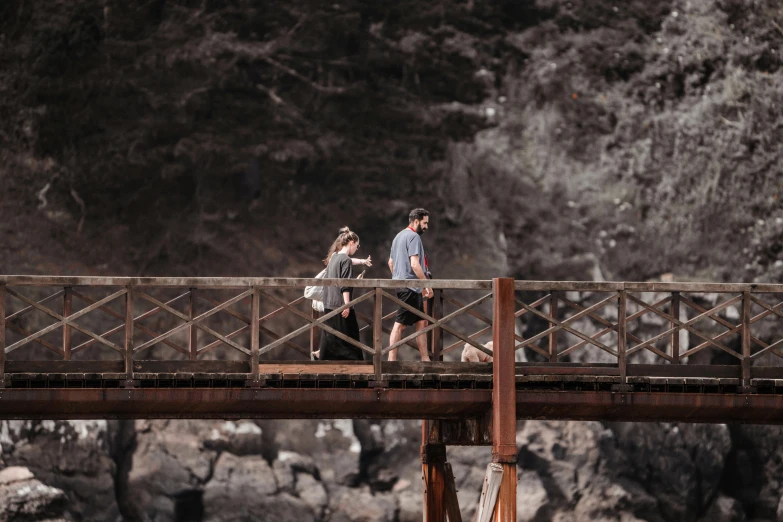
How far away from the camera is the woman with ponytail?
43.3 feet

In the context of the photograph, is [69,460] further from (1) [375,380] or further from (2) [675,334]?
(2) [675,334]

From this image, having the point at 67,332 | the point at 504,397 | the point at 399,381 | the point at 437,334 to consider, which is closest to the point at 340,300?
the point at 437,334

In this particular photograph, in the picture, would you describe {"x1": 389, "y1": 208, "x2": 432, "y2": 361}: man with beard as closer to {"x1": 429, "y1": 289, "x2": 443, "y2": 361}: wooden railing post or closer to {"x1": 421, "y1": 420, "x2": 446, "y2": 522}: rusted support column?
{"x1": 429, "y1": 289, "x2": 443, "y2": 361}: wooden railing post

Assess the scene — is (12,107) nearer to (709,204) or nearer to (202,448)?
(202,448)

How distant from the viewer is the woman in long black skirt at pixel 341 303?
43.3ft

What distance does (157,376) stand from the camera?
12.1 meters

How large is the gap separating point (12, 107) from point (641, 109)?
32.7ft

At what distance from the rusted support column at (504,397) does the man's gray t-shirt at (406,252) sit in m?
0.98

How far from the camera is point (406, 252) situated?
519 inches

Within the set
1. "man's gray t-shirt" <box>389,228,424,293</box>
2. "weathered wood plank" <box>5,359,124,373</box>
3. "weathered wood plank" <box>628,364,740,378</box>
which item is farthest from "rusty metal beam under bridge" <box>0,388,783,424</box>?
"man's gray t-shirt" <box>389,228,424,293</box>

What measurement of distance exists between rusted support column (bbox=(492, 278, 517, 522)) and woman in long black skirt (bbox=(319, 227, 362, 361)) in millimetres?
1504

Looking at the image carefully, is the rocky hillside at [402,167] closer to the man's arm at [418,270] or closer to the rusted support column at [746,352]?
the man's arm at [418,270]

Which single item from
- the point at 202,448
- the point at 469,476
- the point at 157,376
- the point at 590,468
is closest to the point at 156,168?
the point at 202,448

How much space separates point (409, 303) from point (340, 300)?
64 centimetres
